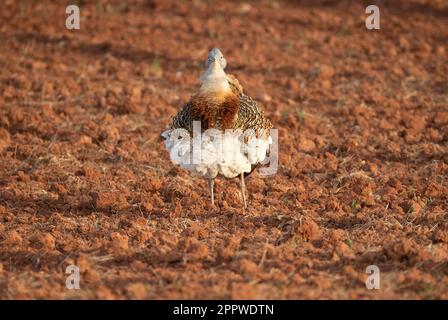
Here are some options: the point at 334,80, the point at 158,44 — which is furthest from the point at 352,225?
the point at 158,44

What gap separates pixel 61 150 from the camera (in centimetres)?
798

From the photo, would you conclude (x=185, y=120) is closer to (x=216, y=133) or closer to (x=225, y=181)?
(x=216, y=133)

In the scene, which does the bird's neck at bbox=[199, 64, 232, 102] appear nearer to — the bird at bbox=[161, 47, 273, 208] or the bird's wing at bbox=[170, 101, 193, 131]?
the bird at bbox=[161, 47, 273, 208]

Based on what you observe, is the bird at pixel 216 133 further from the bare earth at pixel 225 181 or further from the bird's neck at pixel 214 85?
the bare earth at pixel 225 181

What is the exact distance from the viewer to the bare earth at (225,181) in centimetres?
547

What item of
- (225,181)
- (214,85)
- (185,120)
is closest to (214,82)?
(214,85)

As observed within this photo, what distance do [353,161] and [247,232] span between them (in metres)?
2.15

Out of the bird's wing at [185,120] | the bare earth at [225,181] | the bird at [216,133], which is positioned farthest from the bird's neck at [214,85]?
the bare earth at [225,181]

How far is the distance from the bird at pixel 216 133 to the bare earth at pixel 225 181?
598mm

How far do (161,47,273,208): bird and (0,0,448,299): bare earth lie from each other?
0.60 metres

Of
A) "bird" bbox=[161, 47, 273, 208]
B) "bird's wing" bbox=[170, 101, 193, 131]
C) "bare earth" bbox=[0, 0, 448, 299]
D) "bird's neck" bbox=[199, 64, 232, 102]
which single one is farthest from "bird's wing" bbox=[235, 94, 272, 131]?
"bare earth" bbox=[0, 0, 448, 299]

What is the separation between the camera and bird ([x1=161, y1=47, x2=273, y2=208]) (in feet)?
20.0

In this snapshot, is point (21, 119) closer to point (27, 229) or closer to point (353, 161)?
point (27, 229)

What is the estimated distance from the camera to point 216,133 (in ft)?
20.0
